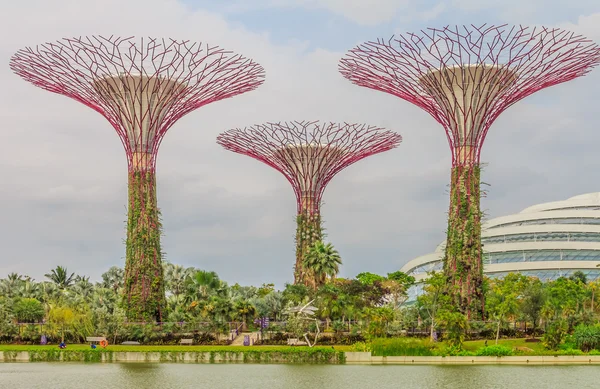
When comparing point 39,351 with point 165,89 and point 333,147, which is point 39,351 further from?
point 333,147

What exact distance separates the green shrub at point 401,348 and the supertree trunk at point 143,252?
17.6 metres

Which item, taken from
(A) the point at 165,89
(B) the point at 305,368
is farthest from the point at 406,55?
(B) the point at 305,368

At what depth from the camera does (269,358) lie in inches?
1858

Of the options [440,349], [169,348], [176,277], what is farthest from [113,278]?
[440,349]

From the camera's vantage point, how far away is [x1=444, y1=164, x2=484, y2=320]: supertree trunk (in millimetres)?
56000

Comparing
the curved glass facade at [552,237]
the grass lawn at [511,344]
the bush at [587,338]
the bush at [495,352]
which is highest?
the curved glass facade at [552,237]

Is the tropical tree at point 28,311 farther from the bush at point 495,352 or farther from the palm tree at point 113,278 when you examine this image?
the bush at point 495,352

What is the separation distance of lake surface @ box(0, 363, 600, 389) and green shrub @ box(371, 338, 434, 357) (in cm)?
247

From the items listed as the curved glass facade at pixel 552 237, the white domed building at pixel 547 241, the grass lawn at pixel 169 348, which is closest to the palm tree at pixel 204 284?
the grass lawn at pixel 169 348

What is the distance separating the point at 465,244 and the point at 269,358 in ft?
51.8

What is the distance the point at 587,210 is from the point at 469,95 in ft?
139

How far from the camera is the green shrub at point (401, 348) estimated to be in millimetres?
46594

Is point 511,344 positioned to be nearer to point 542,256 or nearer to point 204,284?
point 204,284

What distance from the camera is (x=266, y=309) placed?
2479 inches
